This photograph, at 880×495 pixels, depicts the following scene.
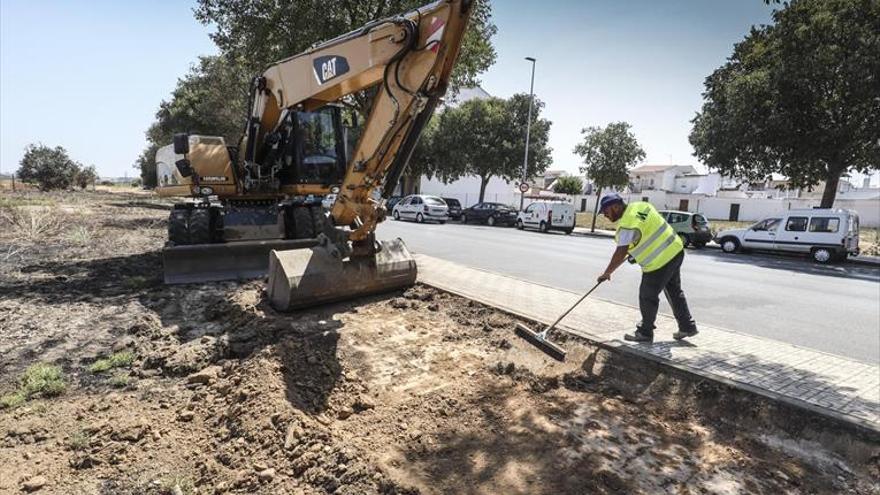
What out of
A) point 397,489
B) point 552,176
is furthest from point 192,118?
point 552,176

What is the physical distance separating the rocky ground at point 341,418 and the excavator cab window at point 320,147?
319 cm

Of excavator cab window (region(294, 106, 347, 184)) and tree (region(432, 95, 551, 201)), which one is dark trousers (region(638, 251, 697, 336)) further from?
tree (region(432, 95, 551, 201))

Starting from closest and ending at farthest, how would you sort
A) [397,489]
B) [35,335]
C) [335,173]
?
[397,489]
[35,335]
[335,173]

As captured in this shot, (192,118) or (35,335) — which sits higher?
(192,118)

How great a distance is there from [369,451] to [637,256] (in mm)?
3575

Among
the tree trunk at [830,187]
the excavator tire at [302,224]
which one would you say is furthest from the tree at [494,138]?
the excavator tire at [302,224]

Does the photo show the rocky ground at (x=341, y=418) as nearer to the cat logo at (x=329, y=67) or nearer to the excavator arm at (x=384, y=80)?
the excavator arm at (x=384, y=80)

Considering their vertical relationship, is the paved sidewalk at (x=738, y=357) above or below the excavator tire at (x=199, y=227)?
below

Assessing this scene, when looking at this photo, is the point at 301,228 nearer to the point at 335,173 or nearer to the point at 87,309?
the point at 335,173

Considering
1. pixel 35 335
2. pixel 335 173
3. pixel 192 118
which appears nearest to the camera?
pixel 35 335

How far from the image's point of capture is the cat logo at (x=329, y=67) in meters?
6.12

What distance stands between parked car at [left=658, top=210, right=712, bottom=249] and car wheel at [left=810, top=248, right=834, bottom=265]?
3.93 meters

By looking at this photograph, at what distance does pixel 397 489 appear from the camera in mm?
2967

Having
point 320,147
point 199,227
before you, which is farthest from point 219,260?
point 320,147
